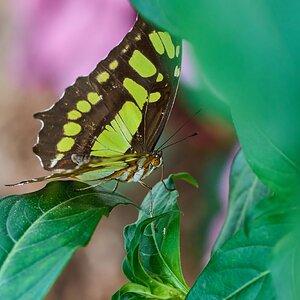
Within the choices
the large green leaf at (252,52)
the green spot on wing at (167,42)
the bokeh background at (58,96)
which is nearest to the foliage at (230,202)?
the large green leaf at (252,52)

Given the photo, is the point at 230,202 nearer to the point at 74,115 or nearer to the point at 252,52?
the point at 74,115

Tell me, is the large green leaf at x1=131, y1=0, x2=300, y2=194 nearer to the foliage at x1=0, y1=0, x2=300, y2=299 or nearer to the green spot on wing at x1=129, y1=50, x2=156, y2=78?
the foliage at x1=0, y1=0, x2=300, y2=299

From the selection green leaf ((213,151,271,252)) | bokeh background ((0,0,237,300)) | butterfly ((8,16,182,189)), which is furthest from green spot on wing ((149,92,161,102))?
bokeh background ((0,0,237,300))

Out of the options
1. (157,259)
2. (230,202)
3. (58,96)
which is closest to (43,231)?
(157,259)

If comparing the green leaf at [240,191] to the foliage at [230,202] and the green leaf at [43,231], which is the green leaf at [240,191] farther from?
the green leaf at [43,231]

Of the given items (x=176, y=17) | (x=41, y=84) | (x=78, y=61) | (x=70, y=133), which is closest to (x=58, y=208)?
(x=70, y=133)

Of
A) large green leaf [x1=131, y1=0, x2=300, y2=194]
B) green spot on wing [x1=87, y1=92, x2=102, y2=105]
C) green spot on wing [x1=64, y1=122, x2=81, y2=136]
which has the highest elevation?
green spot on wing [x1=87, y1=92, x2=102, y2=105]
